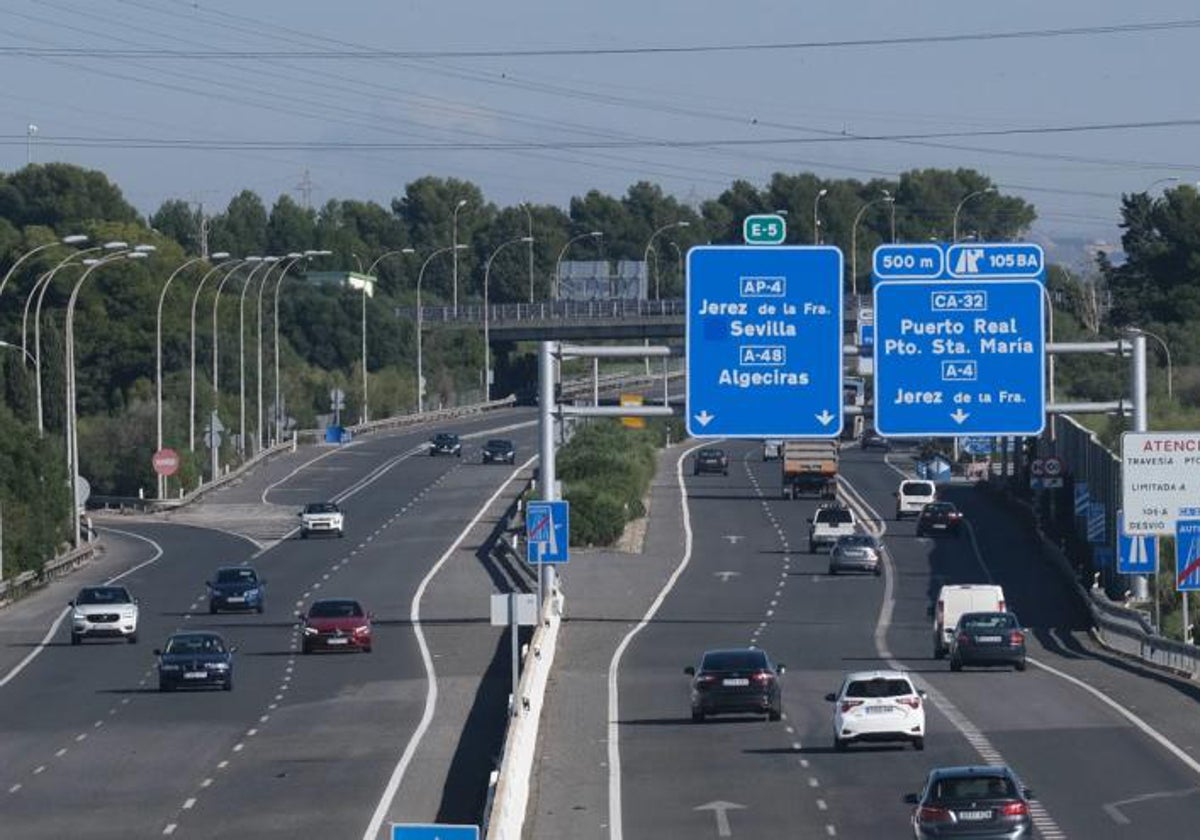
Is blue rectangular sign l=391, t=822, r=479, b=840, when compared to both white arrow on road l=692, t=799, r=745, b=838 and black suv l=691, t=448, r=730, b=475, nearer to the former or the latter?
white arrow on road l=692, t=799, r=745, b=838

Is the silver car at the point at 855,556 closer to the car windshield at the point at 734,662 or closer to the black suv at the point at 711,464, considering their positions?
the car windshield at the point at 734,662

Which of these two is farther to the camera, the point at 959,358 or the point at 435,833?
the point at 959,358

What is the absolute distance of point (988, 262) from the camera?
3241 centimetres

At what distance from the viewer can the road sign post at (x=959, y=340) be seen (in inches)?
1261

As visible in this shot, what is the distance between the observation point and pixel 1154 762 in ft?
111

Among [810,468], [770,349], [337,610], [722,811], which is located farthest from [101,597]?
[810,468]

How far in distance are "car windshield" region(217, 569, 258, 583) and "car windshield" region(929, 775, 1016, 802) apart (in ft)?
131

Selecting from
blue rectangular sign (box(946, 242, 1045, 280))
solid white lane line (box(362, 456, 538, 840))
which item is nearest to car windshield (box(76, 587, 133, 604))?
solid white lane line (box(362, 456, 538, 840))

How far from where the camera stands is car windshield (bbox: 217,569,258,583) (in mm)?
63375

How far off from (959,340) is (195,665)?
63.6 feet

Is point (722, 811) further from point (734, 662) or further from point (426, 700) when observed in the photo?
point (426, 700)

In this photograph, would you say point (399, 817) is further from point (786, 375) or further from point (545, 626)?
point (545, 626)

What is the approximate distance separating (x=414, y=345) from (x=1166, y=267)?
57.7 metres

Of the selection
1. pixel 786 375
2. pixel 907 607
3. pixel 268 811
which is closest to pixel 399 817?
pixel 268 811
